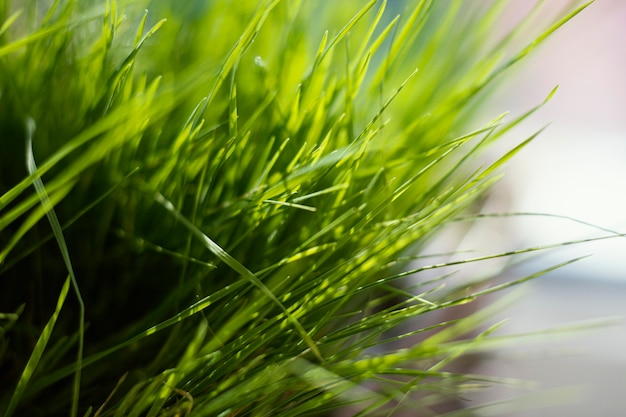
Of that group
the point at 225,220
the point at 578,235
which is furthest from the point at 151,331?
the point at 578,235

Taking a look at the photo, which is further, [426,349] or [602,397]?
[602,397]

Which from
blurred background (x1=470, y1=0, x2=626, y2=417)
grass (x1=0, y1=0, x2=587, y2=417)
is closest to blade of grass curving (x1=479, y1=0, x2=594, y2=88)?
grass (x1=0, y1=0, x2=587, y2=417)

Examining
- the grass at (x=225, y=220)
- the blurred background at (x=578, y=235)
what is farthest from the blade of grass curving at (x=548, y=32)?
the blurred background at (x=578, y=235)

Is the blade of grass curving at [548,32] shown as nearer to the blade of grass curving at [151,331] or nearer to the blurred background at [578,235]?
the blade of grass curving at [151,331]

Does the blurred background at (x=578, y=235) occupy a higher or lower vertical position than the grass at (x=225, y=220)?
lower

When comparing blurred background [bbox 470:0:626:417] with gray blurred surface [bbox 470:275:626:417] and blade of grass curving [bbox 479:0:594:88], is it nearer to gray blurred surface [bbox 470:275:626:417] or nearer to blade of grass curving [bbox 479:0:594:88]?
gray blurred surface [bbox 470:275:626:417]

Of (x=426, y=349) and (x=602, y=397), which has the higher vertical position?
(x=426, y=349)

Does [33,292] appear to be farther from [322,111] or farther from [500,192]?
[500,192]

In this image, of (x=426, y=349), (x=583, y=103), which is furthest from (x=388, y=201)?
(x=583, y=103)
